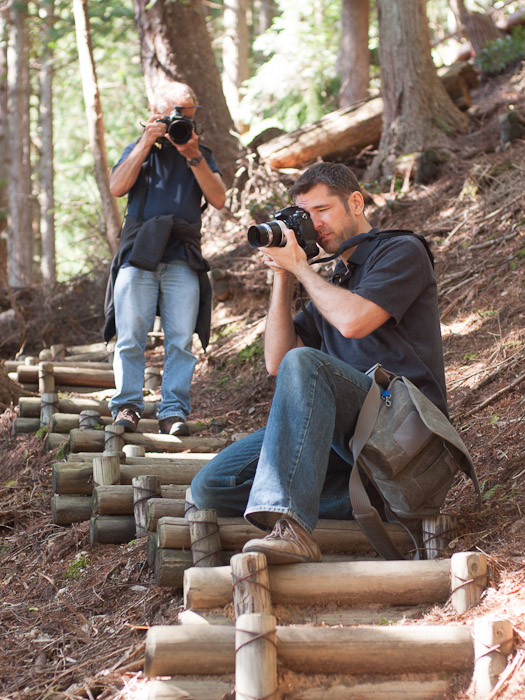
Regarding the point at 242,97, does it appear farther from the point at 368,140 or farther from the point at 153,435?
the point at 153,435

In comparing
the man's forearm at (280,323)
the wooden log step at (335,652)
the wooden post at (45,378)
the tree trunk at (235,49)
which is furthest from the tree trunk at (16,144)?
the wooden log step at (335,652)

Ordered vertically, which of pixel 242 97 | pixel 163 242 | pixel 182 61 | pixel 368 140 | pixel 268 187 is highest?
pixel 242 97

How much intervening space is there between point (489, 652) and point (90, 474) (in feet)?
7.04

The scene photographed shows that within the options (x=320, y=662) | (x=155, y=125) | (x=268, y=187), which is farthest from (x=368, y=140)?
(x=320, y=662)

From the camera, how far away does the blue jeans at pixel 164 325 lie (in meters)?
4.22

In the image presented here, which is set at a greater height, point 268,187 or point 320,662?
point 268,187

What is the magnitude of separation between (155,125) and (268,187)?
10.5 feet

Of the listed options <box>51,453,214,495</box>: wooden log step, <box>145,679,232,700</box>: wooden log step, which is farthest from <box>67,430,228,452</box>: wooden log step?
<box>145,679,232,700</box>: wooden log step

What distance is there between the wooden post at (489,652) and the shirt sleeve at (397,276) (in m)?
1.10

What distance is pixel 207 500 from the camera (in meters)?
2.73

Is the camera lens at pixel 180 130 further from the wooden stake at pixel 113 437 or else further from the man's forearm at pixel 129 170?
the wooden stake at pixel 113 437

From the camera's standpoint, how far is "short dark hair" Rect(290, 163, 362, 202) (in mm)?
2908

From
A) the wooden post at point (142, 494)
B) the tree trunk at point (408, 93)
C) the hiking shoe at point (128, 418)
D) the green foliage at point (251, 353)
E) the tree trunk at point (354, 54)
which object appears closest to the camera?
the wooden post at point (142, 494)

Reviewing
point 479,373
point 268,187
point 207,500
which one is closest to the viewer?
point 207,500
